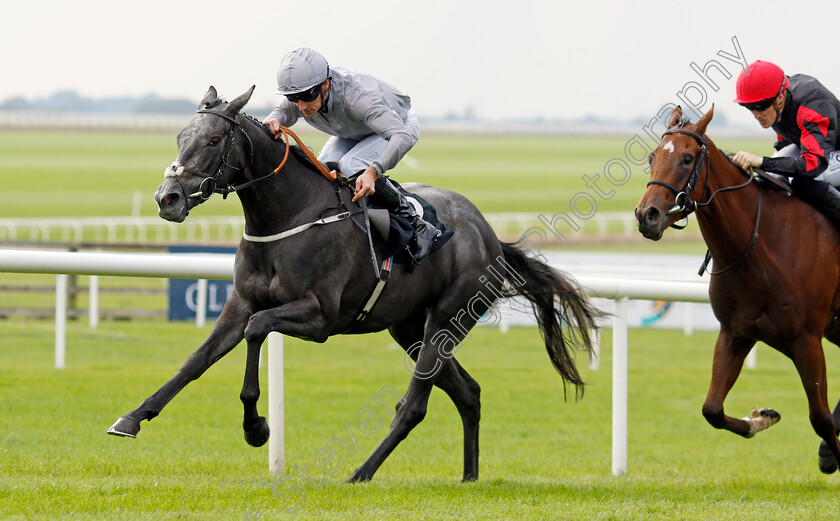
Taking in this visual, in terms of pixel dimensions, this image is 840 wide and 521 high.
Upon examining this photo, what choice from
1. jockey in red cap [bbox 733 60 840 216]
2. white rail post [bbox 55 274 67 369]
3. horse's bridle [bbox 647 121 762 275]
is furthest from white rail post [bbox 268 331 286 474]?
white rail post [bbox 55 274 67 369]

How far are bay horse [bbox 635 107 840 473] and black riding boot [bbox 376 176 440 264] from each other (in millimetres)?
1031

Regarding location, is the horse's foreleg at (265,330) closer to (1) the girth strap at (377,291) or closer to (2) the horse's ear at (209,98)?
(1) the girth strap at (377,291)

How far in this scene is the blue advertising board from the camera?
1210cm

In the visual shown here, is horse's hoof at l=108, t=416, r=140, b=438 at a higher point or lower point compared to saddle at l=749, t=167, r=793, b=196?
lower

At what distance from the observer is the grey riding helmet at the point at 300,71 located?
4.28 metres

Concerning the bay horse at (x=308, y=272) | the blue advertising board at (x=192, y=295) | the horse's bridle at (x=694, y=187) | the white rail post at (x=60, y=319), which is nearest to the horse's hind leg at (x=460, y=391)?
the bay horse at (x=308, y=272)

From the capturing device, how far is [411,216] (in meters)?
4.63

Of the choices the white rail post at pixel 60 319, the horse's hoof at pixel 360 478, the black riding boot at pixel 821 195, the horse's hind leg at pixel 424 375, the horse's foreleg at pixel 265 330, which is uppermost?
the black riding boot at pixel 821 195

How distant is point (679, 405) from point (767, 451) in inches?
64.4

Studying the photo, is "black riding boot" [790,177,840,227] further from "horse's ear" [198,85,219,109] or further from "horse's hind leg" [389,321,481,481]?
"horse's ear" [198,85,219,109]

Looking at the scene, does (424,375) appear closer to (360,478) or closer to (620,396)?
(360,478)

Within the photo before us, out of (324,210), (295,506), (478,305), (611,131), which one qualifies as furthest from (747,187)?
(611,131)

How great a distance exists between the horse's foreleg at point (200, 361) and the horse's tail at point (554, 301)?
1.58 metres

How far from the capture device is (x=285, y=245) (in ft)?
13.8
